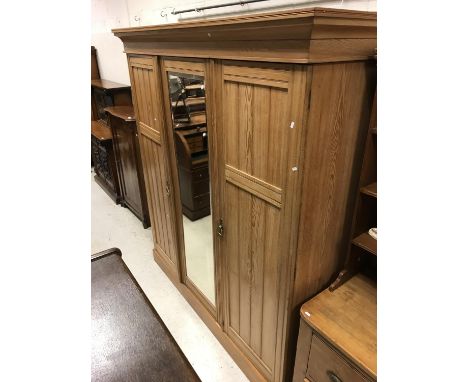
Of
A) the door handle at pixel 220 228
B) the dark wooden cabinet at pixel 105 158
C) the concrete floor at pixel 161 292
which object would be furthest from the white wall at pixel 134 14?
the concrete floor at pixel 161 292

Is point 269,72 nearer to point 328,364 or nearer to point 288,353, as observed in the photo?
point 328,364

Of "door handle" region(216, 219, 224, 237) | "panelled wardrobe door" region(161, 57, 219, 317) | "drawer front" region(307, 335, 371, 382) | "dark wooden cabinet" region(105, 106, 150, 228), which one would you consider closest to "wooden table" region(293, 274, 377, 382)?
"drawer front" region(307, 335, 371, 382)

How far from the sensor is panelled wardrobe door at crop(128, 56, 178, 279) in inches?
68.2

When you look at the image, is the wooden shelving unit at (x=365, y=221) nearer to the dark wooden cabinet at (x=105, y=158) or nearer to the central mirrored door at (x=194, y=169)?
the central mirrored door at (x=194, y=169)

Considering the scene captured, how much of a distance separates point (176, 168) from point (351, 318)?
4.00 ft

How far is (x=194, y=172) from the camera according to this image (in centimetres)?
169

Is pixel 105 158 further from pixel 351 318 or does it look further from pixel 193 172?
pixel 351 318

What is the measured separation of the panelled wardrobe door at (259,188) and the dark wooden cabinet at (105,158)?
2458 mm

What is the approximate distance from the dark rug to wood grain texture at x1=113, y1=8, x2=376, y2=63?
3.16 feet

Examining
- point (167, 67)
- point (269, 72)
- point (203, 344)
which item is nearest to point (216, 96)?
point (269, 72)

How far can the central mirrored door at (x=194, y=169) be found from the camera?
145cm

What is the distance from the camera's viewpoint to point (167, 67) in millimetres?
1540

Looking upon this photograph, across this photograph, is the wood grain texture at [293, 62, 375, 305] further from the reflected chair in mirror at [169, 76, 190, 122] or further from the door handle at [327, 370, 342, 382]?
the reflected chair in mirror at [169, 76, 190, 122]
